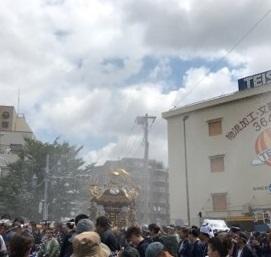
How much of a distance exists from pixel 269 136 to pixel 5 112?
55.3m

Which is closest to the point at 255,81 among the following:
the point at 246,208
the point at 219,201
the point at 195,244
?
the point at 219,201

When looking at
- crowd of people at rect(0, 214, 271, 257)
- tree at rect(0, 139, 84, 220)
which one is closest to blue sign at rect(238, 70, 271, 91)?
tree at rect(0, 139, 84, 220)

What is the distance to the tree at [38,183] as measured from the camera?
45875mm

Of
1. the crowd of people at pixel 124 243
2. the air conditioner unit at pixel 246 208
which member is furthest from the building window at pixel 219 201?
the crowd of people at pixel 124 243

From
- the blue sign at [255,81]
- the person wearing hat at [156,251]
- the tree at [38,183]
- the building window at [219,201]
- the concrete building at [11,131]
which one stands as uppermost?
the concrete building at [11,131]

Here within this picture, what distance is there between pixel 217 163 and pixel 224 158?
721 millimetres

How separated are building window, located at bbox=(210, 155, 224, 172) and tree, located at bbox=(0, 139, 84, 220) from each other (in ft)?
44.9

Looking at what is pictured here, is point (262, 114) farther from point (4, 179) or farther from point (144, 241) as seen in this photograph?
point (144, 241)

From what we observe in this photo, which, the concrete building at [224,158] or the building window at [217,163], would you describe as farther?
the building window at [217,163]

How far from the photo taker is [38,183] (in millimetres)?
47250

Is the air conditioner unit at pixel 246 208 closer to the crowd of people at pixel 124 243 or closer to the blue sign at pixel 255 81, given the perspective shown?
the blue sign at pixel 255 81

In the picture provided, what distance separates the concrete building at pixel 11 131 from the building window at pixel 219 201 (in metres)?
39.0

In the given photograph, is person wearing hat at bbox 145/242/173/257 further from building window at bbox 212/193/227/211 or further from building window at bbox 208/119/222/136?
building window at bbox 208/119/222/136

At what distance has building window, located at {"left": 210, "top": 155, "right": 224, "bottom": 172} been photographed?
122 feet
